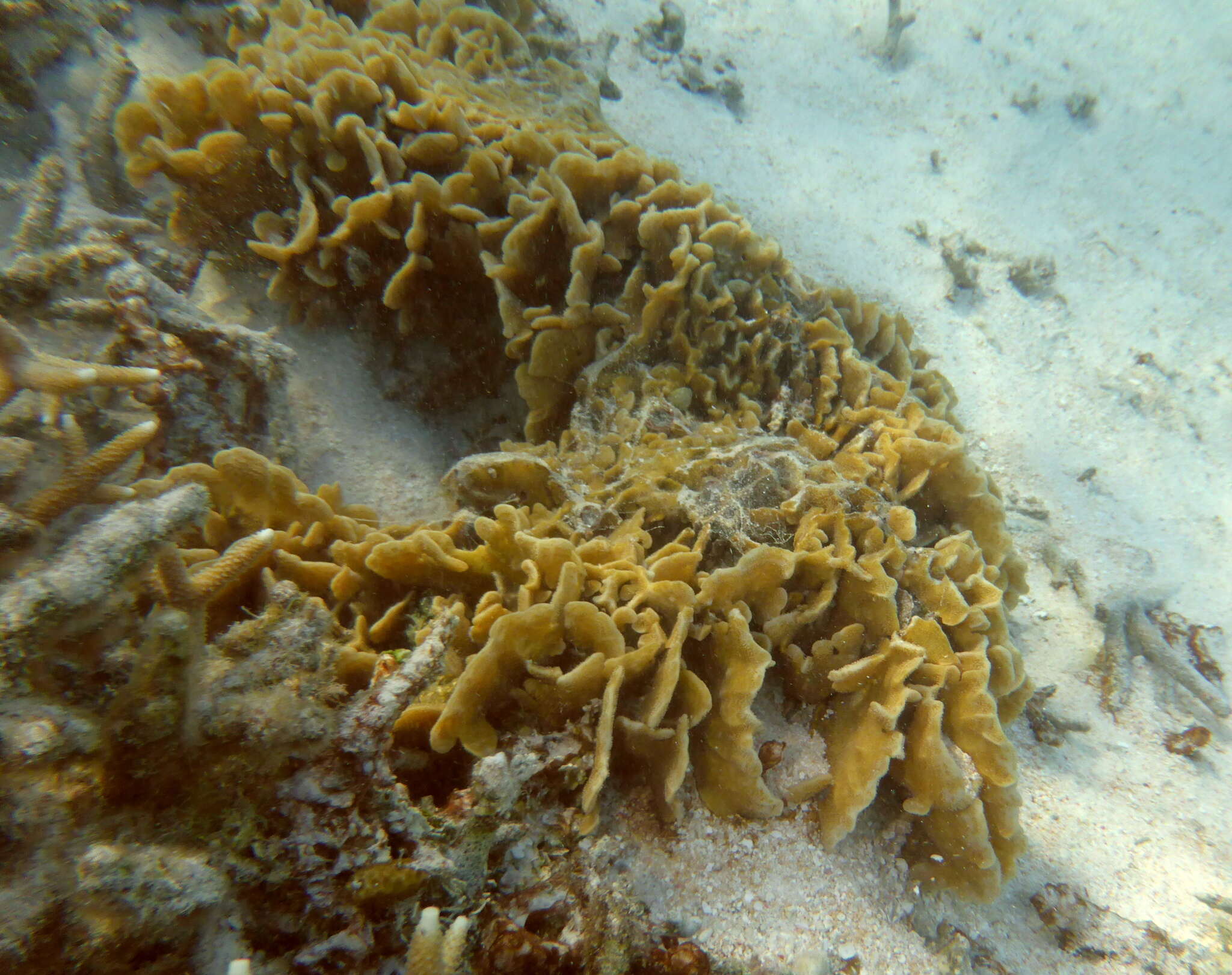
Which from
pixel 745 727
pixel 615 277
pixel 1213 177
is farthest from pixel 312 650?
pixel 1213 177

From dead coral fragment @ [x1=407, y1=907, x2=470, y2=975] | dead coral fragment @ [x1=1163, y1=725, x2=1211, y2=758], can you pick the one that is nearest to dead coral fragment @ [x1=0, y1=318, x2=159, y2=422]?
dead coral fragment @ [x1=407, y1=907, x2=470, y2=975]

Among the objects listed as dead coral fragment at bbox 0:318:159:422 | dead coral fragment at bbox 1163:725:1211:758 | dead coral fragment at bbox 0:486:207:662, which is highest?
dead coral fragment at bbox 1163:725:1211:758

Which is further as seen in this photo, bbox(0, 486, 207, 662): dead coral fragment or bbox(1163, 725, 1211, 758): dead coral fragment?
bbox(1163, 725, 1211, 758): dead coral fragment

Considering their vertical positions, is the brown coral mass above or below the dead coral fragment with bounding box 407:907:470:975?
above

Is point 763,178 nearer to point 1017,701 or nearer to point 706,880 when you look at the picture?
point 1017,701

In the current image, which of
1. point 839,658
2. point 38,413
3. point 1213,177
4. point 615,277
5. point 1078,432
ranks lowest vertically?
point 38,413

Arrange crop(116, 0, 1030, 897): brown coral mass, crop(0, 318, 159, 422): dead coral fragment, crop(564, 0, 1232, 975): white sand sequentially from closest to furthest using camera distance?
crop(0, 318, 159, 422): dead coral fragment → crop(116, 0, 1030, 897): brown coral mass → crop(564, 0, 1232, 975): white sand

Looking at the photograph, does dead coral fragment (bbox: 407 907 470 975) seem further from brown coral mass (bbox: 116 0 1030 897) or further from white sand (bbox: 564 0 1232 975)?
white sand (bbox: 564 0 1232 975)
